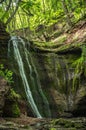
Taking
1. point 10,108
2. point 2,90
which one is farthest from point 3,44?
point 2,90

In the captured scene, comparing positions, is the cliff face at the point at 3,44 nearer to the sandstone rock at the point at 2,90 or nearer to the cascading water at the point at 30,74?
the cascading water at the point at 30,74

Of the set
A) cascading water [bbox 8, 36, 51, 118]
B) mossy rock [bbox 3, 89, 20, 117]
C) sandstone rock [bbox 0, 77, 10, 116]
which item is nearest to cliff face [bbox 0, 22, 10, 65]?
cascading water [bbox 8, 36, 51, 118]

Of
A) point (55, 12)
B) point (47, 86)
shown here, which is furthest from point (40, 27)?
point (47, 86)

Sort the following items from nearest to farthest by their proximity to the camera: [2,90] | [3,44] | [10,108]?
[2,90] < [10,108] < [3,44]

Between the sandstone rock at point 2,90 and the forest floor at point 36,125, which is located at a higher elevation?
the sandstone rock at point 2,90

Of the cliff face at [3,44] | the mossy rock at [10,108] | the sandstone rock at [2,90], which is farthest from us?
the cliff face at [3,44]

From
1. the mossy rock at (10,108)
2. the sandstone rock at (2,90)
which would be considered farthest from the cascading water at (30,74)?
the sandstone rock at (2,90)

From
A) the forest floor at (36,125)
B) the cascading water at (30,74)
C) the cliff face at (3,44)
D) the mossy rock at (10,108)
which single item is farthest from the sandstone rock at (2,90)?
the cliff face at (3,44)

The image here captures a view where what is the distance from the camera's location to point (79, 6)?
21.2m

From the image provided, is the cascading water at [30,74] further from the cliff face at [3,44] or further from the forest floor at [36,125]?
the forest floor at [36,125]

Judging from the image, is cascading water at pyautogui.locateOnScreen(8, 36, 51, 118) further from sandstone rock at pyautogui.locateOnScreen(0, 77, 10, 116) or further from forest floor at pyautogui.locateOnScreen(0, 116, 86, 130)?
forest floor at pyautogui.locateOnScreen(0, 116, 86, 130)

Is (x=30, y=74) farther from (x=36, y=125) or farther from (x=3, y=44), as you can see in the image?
(x=36, y=125)

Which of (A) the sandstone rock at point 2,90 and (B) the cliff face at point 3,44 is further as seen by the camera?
(B) the cliff face at point 3,44

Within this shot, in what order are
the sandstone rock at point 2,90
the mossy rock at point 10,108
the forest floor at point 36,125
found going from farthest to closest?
1. the mossy rock at point 10,108
2. the sandstone rock at point 2,90
3. the forest floor at point 36,125
